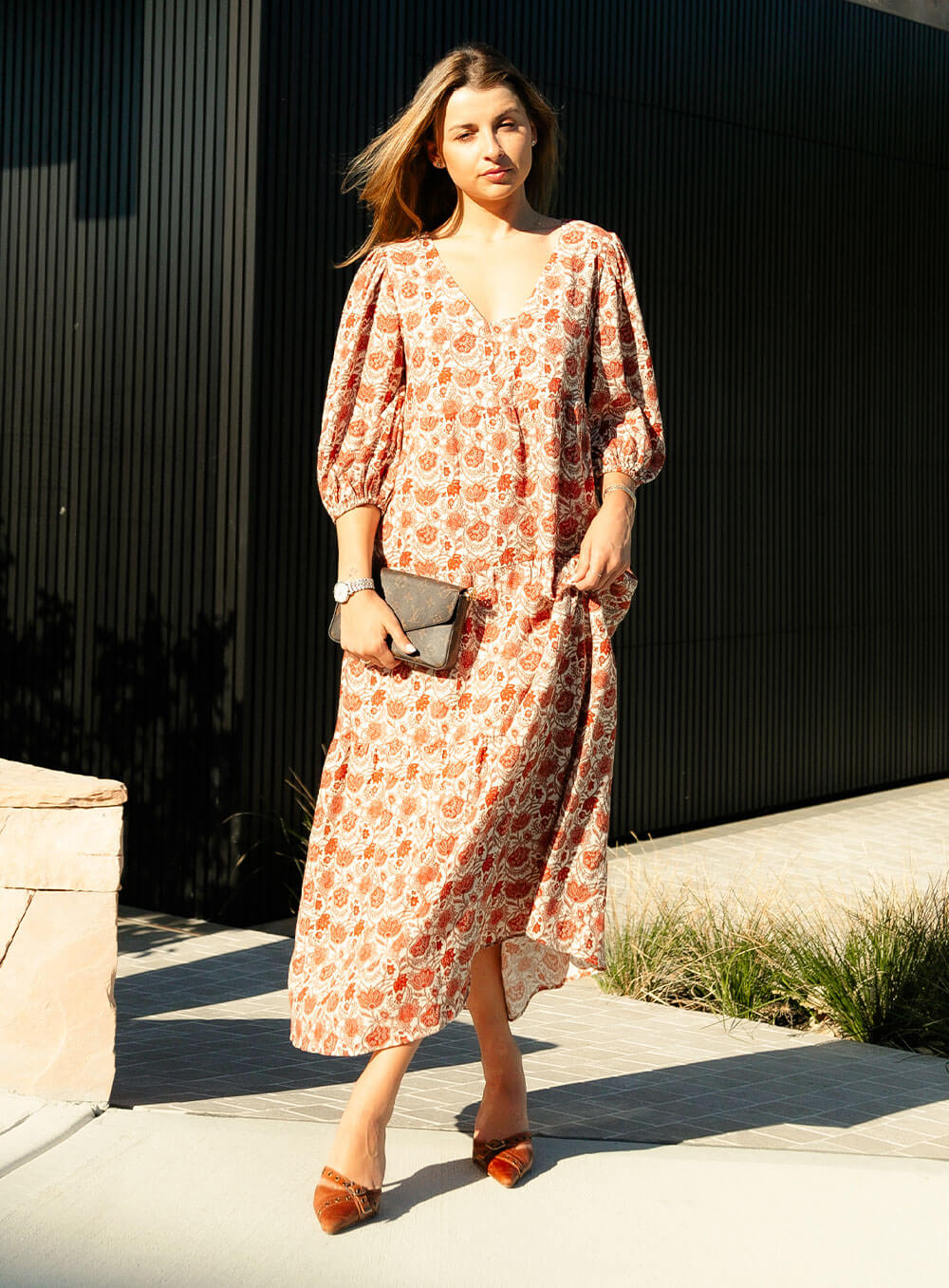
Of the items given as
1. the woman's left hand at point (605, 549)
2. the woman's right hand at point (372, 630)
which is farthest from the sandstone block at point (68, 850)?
the woman's left hand at point (605, 549)

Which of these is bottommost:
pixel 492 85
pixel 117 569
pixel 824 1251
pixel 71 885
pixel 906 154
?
pixel 824 1251

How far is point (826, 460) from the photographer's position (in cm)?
931

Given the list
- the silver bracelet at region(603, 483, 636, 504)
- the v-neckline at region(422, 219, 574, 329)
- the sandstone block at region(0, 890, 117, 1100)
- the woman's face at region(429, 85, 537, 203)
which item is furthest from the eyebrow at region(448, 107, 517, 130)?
the sandstone block at region(0, 890, 117, 1100)

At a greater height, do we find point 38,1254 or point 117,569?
point 117,569

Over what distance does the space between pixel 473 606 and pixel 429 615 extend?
122 millimetres

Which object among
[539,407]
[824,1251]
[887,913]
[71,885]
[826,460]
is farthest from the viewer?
[826,460]

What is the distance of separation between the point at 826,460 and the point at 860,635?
3.33 feet

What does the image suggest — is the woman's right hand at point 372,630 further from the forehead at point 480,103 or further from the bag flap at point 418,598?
the forehead at point 480,103

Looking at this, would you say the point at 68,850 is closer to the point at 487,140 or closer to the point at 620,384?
the point at 620,384

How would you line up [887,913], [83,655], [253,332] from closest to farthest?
[887,913], [253,332], [83,655]

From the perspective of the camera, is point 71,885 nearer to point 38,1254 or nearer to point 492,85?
point 38,1254

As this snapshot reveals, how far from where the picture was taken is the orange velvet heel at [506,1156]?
3.25 meters

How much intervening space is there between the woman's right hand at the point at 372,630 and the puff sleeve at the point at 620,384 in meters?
0.55

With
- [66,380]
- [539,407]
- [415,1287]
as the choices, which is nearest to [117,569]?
[66,380]
